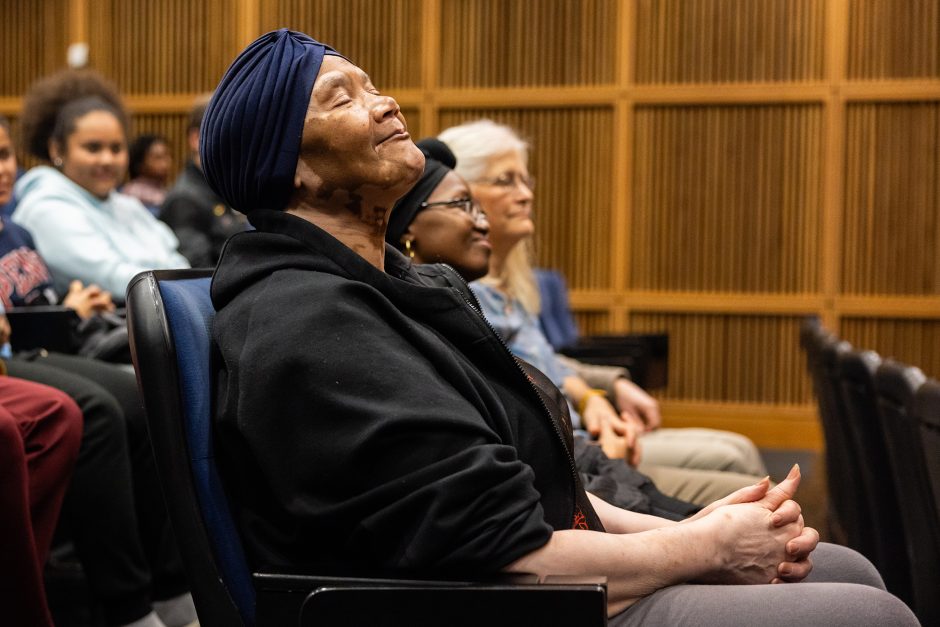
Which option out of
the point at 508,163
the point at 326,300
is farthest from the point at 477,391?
the point at 508,163

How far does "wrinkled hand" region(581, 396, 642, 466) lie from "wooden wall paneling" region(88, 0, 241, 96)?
5.10 metres

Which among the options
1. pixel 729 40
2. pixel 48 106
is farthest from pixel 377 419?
pixel 729 40

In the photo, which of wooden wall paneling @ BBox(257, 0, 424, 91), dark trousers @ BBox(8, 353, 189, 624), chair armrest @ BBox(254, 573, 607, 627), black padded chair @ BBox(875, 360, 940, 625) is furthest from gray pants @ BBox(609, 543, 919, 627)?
wooden wall paneling @ BBox(257, 0, 424, 91)

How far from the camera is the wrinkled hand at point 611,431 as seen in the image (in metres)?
2.70

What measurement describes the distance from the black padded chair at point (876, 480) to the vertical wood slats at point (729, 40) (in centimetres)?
428

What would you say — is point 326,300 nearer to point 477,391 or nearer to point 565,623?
point 477,391

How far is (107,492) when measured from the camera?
112 inches

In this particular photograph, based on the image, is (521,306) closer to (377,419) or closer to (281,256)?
(281,256)

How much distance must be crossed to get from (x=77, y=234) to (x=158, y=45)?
403 centimetres

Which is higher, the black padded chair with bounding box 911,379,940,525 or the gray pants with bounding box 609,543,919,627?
the black padded chair with bounding box 911,379,940,525

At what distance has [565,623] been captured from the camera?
1176mm

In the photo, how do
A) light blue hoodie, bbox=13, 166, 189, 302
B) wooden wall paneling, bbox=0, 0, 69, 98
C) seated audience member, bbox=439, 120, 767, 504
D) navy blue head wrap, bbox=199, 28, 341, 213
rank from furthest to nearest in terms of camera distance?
wooden wall paneling, bbox=0, 0, 69, 98 → light blue hoodie, bbox=13, 166, 189, 302 → seated audience member, bbox=439, 120, 767, 504 → navy blue head wrap, bbox=199, 28, 341, 213

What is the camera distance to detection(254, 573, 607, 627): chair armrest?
3.85 feet

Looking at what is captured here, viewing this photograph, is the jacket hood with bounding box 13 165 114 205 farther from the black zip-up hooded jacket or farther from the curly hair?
the black zip-up hooded jacket
